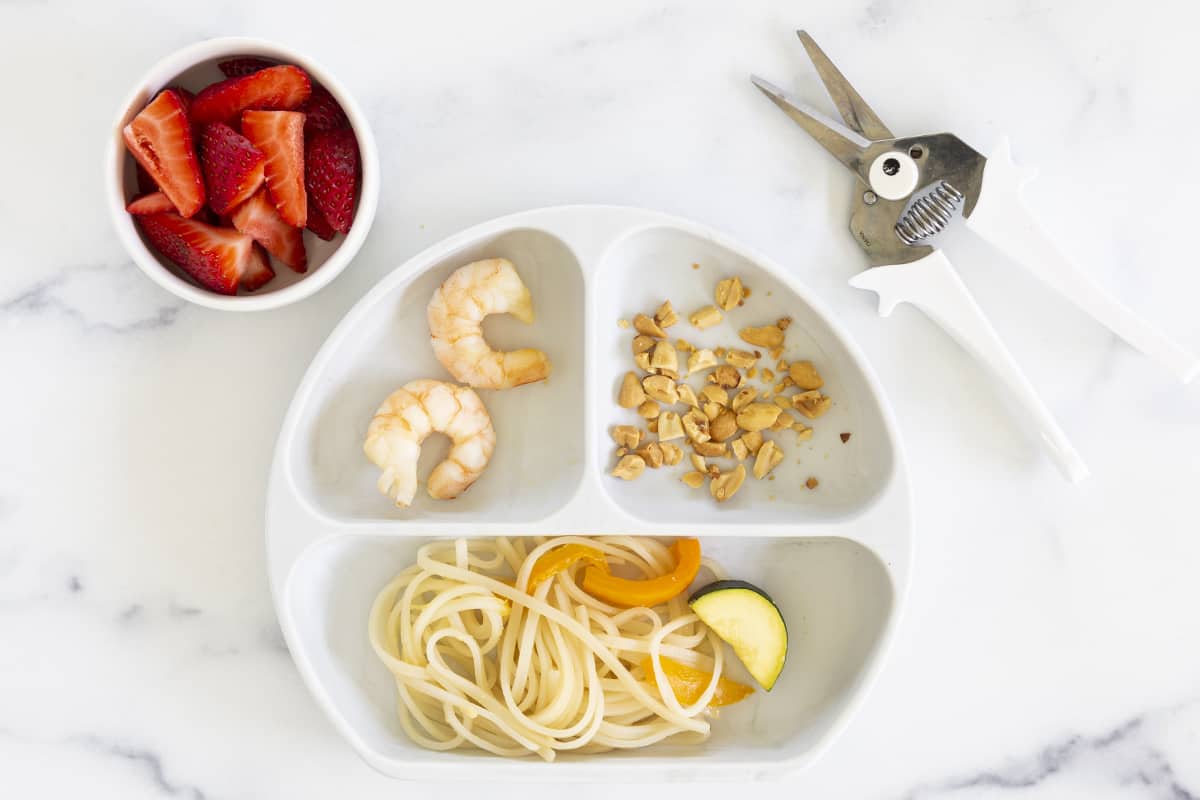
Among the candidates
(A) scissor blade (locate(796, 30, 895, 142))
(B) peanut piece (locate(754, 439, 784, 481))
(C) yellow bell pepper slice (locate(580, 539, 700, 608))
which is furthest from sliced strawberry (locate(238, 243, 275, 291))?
(A) scissor blade (locate(796, 30, 895, 142))

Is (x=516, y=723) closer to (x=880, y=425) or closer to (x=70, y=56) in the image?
(x=880, y=425)

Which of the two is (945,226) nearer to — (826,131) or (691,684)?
(826,131)

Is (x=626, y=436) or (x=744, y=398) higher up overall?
(x=744, y=398)

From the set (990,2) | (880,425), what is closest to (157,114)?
(880,425)

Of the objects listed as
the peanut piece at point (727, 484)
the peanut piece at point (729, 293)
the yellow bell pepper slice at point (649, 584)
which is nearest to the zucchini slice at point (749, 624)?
the yellow bell pepper slice at point (649, 584)

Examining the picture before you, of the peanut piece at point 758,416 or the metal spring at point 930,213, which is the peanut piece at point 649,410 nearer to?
the peanut piece at point 758,416

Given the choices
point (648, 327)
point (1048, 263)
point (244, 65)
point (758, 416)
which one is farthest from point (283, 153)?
point (1048, 263)
